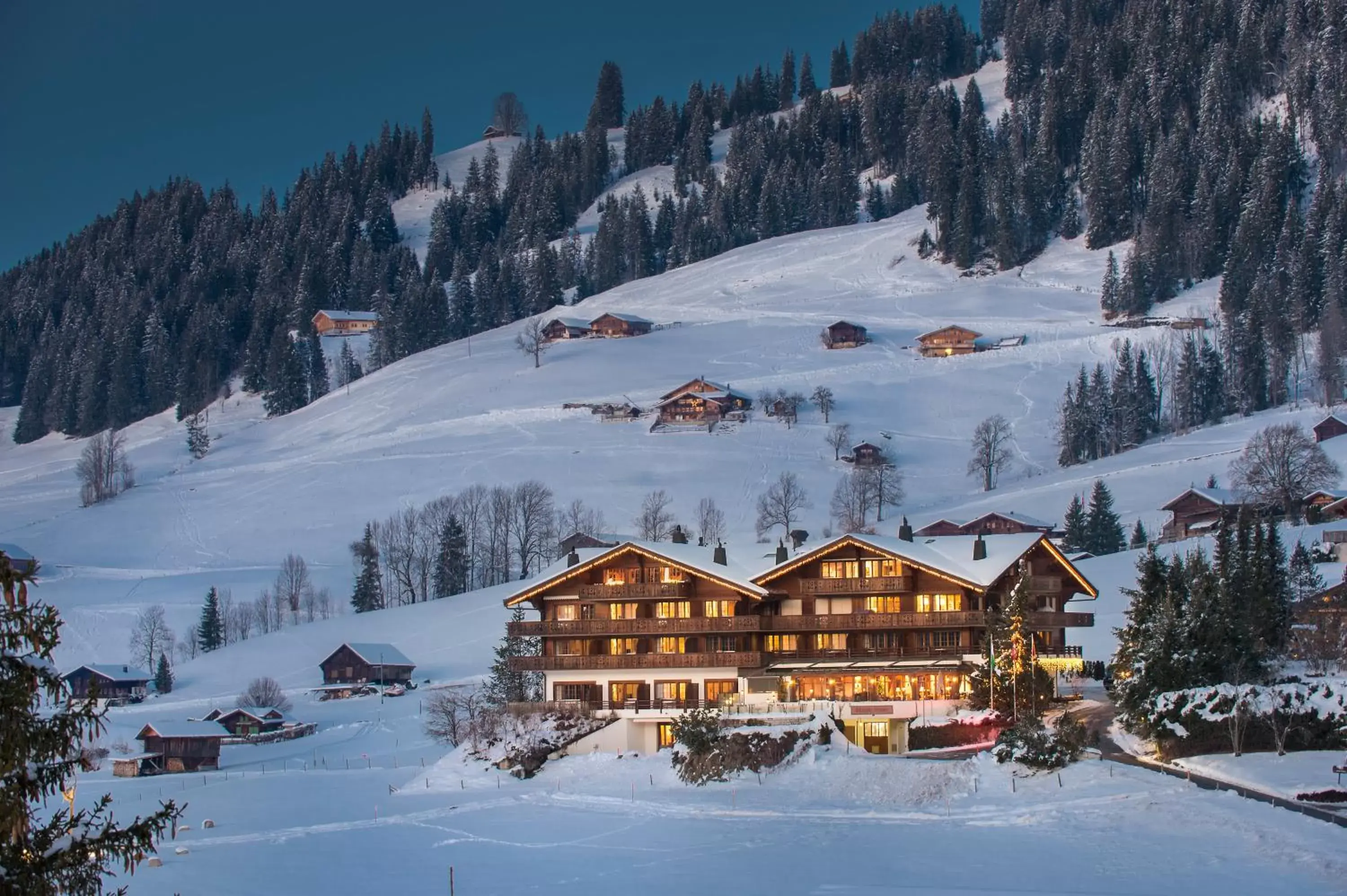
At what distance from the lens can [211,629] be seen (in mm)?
97500

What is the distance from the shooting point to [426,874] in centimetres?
3450

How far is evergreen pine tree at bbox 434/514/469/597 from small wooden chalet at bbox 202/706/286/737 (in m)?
28.9

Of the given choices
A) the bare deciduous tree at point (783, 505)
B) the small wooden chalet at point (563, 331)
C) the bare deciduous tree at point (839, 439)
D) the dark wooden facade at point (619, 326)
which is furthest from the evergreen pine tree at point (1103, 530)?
the small wooden chalet at point (563, 331)

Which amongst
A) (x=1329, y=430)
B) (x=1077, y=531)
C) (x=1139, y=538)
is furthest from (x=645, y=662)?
(x=1329, y=430)

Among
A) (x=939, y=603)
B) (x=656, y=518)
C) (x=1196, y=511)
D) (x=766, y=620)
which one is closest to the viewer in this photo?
(x=939, y=603)

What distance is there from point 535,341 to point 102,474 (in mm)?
50016

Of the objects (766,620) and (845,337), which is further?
(845,337)

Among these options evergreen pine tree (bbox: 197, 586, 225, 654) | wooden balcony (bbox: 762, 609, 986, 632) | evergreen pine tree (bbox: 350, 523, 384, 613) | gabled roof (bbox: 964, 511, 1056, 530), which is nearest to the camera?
wooden balcony (bbox: 762, 609, 986, 632)

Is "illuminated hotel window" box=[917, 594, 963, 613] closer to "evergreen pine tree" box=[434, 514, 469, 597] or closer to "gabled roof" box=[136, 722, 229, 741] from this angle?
"gabled roof" box=[136, 722, 229, 741]

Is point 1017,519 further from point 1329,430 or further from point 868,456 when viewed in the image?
point 1329,430

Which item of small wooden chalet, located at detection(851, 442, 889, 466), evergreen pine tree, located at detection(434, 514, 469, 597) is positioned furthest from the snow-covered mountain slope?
evergreen pine tree, located at detection(434, 514, 469, 597)

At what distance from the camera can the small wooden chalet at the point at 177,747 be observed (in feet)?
227

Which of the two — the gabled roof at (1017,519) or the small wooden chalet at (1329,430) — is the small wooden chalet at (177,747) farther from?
the small wooden chalet at (1329,430)

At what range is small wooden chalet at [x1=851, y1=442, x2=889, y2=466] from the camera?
402 feet
